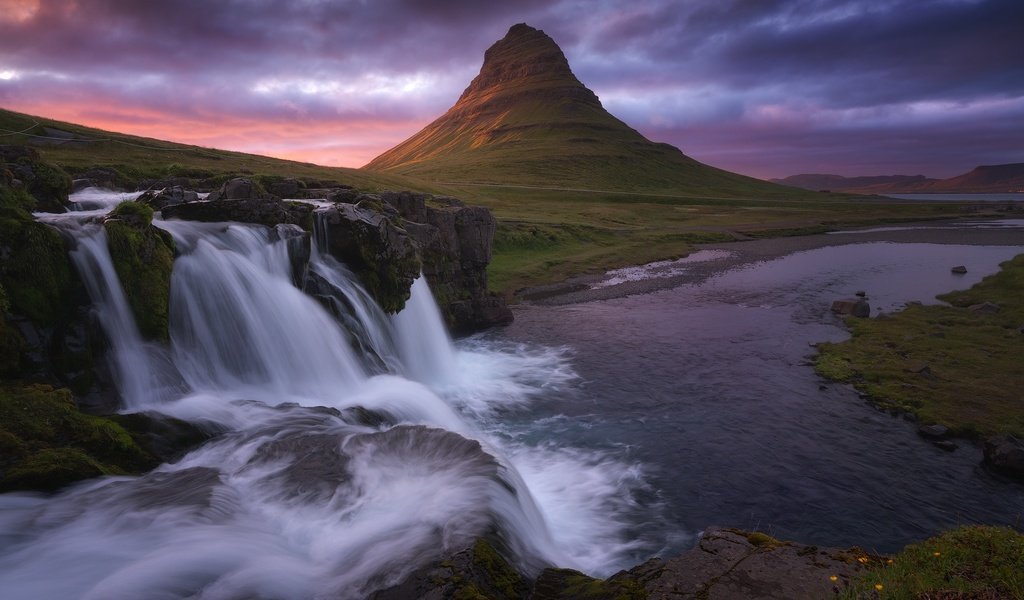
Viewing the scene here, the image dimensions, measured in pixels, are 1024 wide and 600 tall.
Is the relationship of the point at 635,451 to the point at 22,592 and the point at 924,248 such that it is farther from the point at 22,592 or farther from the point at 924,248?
the point at 924,248

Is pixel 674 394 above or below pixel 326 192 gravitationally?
below

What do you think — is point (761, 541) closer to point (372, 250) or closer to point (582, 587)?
point (582, 587)

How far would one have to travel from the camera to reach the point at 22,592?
662cm

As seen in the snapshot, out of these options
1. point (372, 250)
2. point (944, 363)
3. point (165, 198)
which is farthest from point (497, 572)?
point (944, 363)

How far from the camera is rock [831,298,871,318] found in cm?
3241

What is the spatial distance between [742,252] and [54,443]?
230ft

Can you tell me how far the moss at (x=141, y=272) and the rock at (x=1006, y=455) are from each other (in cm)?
2221

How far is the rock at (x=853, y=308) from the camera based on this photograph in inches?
1276

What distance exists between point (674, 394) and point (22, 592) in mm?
18448

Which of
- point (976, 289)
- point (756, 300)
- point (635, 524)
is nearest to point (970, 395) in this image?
point (635, 524)

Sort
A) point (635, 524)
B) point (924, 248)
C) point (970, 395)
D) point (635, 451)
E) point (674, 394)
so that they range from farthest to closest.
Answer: point (924, 248)
point (674, 394)
point (970, 395)
point (635, 451)
point (635, 524)

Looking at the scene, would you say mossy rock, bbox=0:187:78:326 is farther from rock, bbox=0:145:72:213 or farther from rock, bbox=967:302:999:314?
rock, bbox=967:302:999:314

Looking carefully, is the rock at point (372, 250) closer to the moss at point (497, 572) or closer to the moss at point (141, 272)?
the moss at point (141, 272)

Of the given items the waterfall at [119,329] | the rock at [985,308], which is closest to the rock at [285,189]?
the waterfall at [119,329]
